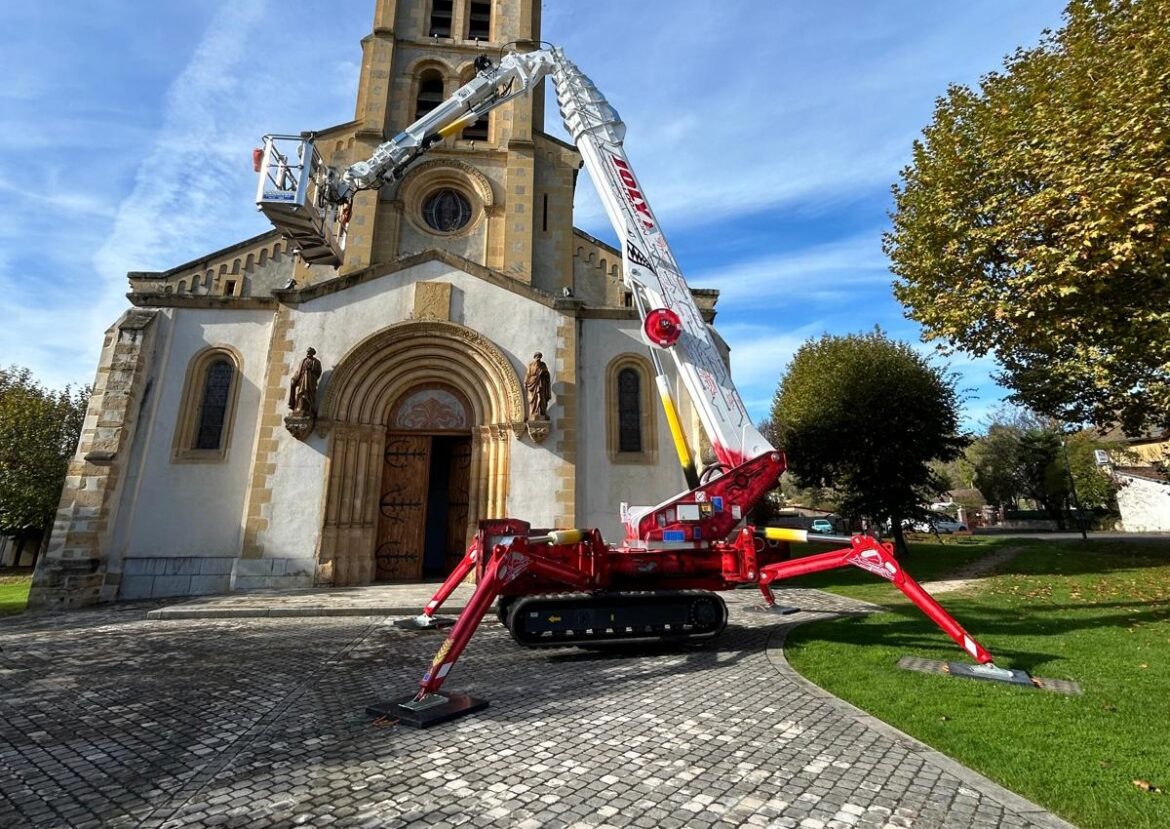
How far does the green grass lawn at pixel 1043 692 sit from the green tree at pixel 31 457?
31.3 m

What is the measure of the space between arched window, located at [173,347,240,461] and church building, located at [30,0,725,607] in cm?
4

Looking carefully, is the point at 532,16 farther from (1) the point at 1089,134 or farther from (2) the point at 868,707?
(2) the point at 868,707

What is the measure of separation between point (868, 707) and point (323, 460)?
11.8 meters

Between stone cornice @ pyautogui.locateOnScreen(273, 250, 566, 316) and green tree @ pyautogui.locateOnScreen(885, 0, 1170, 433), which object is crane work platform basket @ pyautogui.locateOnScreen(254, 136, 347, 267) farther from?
green tree @ pyautogui.locateOnScreen(885, 0, 1170, 433)

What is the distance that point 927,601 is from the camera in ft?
20.0

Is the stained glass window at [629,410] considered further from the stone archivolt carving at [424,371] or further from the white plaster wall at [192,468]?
the white plaster wall at [192,468]

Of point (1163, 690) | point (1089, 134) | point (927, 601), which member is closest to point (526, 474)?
point (927, 601)

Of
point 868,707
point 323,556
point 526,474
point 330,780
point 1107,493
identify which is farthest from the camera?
point 1107,493

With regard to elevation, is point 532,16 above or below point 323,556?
above

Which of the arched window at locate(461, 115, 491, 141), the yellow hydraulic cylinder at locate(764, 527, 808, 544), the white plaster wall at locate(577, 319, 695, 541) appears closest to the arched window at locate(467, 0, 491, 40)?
the arched window at locate(461, 115, 491, 141)

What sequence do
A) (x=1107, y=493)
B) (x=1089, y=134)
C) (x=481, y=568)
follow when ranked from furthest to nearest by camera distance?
(x=1107, y=493) < (x=1089, y=134) < (x=481, y=568)

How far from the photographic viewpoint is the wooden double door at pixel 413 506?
44.6 feet

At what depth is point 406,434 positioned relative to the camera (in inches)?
558

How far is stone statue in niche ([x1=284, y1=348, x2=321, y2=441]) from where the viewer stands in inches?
498
